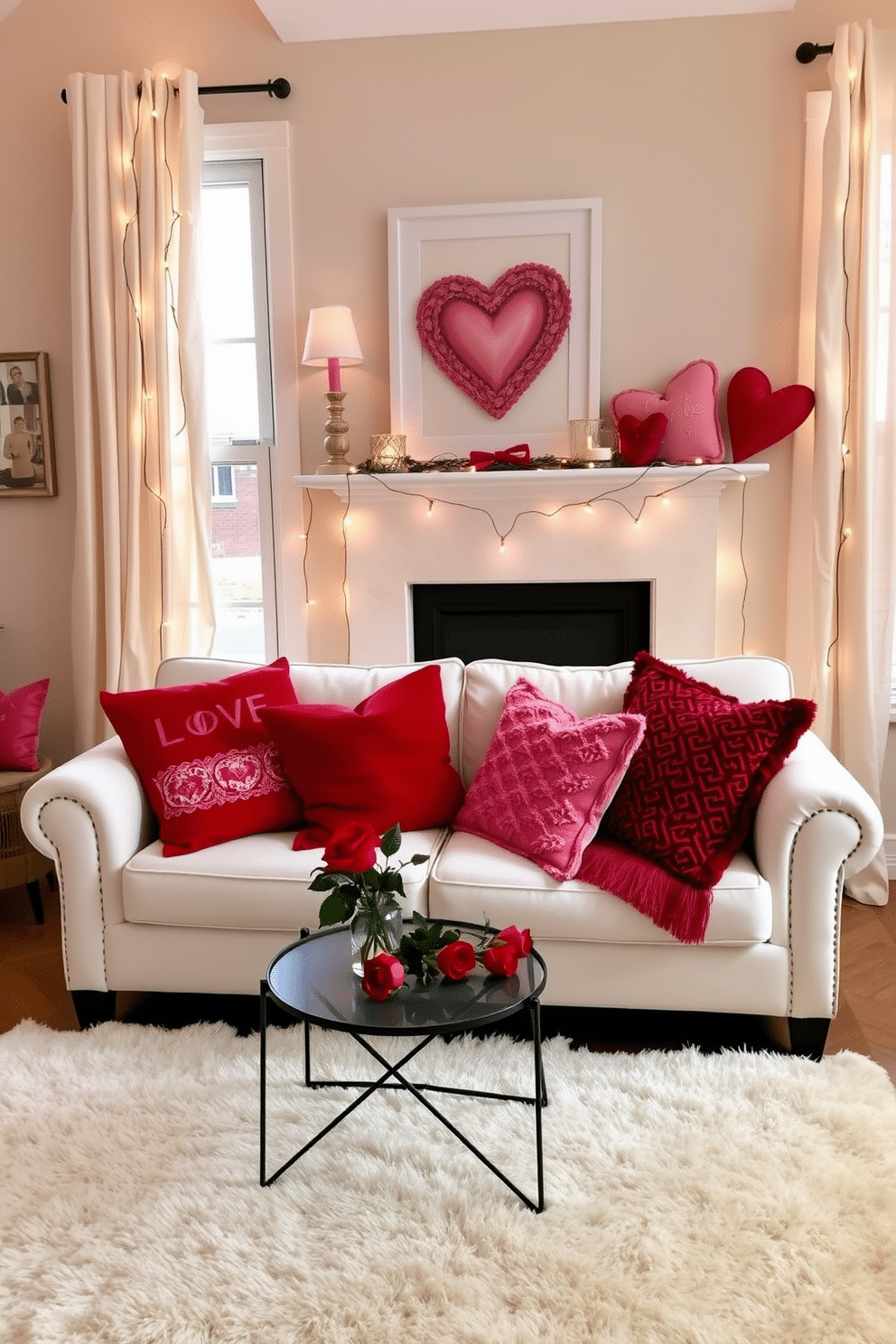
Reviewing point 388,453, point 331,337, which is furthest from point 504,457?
point 331,337

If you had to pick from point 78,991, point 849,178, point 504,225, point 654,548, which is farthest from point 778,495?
point 78,991

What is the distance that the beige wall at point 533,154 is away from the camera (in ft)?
11.4

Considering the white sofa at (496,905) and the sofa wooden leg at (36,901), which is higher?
the white sofa at (496,905)

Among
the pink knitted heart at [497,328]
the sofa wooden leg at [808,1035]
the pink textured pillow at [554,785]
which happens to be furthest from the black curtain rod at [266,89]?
the sofa wooden leg at [808,1035]

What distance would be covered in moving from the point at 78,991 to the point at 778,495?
2.63 meters

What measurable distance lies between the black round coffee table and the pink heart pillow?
2028mm

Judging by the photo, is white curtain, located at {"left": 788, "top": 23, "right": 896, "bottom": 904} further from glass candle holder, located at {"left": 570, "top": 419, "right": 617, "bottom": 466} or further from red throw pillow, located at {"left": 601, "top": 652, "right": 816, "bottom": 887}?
red throw pillow, located at {"left": 601, "top": 652, "right": 816, "bottom": 887}

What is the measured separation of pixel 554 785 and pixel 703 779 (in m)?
0.34

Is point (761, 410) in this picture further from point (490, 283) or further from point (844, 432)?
point (490, 283)

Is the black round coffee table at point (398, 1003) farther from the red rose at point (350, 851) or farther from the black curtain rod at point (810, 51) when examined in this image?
the black curtain rod at point (810, 51)

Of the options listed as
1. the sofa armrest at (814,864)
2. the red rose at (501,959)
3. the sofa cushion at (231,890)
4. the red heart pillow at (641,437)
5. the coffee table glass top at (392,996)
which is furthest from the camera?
the red heart pillow at (641,437)

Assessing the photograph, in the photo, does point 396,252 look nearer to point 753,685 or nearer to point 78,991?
point 753,685

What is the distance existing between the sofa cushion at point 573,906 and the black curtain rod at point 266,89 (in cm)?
269

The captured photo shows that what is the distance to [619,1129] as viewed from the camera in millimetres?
2045
